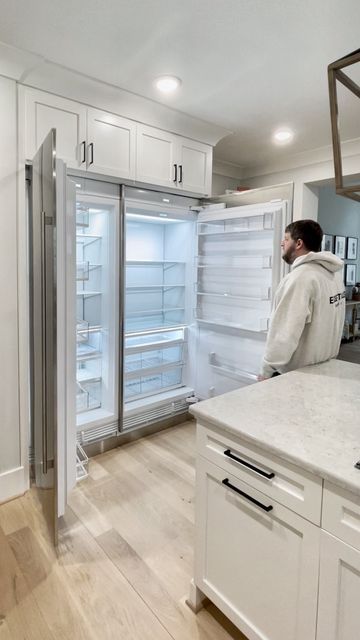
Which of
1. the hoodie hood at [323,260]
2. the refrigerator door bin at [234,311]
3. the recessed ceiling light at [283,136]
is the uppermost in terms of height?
the recessed ceiling light at [283,136]

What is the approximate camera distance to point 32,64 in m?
1.87

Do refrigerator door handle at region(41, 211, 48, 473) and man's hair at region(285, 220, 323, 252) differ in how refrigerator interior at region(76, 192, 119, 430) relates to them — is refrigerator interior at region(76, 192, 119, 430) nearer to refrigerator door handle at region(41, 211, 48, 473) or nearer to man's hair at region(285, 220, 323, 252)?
refrigerator door handle at region(41, 211, 48, 473)

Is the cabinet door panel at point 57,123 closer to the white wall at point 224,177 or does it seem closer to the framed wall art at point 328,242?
the white wall at point 224,177

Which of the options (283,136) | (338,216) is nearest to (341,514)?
(283,136)

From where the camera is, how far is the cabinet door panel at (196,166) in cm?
278

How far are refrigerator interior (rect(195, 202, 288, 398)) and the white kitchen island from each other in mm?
1262

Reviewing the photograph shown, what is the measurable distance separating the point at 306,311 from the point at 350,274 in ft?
13.0

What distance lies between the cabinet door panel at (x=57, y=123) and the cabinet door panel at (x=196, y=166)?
82 centimetres

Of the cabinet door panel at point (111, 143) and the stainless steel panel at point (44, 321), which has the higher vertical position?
the cabinet door panel at point (111, 143)

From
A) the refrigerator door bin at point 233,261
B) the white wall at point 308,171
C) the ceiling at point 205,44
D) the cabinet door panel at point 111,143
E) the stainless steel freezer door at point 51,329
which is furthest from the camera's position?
the white wall at point 308,171

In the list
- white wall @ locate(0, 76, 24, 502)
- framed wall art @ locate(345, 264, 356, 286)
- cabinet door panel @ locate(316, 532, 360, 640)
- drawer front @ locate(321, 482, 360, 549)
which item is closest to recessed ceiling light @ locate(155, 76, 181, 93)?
white wall @ locate(0, 76, 24, 502)

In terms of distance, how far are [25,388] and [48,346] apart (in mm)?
475

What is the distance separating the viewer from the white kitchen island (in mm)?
935

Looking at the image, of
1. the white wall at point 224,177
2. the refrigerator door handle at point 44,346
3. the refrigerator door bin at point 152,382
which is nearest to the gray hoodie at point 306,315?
the refrigerator door handle at point 44,346
